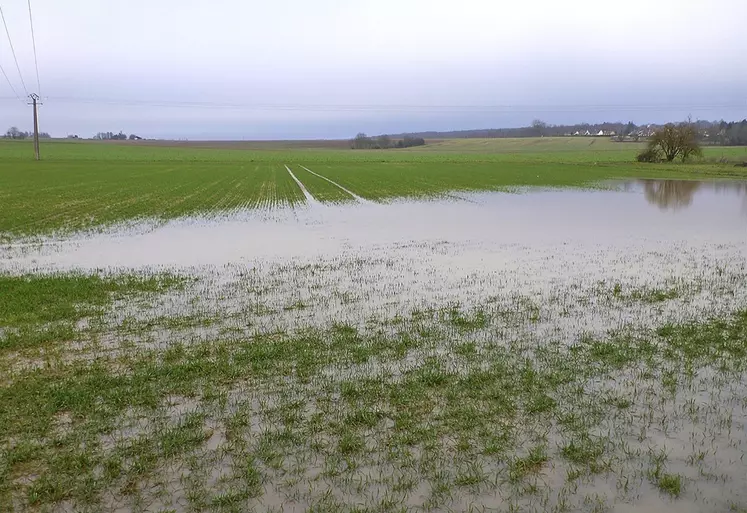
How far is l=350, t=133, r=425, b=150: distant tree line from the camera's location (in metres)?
152

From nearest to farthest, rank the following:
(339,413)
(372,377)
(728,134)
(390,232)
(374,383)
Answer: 1. (339,413)
2. (374,383)
3. (372,377)
4. (390,232)
5. (728,134)

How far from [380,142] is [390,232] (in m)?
138

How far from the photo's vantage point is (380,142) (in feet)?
512

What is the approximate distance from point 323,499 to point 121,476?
73.0 inches

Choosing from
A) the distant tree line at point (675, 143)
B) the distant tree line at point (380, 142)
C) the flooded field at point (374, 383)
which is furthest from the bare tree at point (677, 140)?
the distant tree line at point (380, 142)

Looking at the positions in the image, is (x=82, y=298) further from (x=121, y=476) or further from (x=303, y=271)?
(x=121, y=476)

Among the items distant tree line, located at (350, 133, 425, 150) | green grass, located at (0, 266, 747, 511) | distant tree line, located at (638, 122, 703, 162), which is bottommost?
green grass, located at (0, 266, 747, 511)

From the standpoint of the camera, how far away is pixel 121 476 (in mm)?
5094

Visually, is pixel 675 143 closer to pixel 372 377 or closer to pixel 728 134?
pixel 728 134

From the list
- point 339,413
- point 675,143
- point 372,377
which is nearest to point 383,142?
point 675,143

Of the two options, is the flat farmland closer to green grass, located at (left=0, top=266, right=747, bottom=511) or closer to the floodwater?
green grass, located at (left=0, top=266, right=747, bottom=511)

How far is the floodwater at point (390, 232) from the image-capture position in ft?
53.3

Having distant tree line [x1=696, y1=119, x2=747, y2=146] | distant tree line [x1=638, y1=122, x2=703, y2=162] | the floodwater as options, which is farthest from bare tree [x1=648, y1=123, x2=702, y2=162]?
distant tree line [x1=696, y1=119, x2=747, y2=146]

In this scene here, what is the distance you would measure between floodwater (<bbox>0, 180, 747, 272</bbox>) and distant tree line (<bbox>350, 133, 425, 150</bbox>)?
12146 cm
